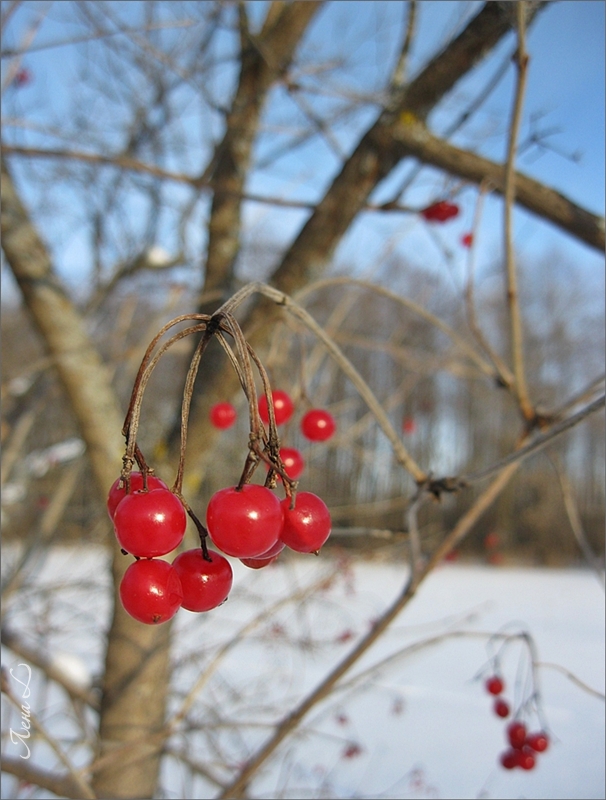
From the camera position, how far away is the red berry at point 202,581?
16.1 inches

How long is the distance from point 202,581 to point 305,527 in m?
0.09

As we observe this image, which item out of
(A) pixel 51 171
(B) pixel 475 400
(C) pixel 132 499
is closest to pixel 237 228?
(A) pixel 51 171

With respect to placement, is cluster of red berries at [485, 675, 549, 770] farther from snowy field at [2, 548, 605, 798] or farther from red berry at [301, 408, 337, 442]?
red berry at [301, 408, 337, 442]

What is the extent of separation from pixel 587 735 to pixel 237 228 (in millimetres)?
1552

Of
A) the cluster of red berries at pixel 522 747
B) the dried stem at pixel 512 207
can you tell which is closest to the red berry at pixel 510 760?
the cluster of red berries at pixel 522 747

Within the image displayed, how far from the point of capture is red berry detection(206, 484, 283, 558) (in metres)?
0.37

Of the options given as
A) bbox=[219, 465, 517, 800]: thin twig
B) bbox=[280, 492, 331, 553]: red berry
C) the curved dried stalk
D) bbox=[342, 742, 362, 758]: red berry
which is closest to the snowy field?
bbox=[342, 742, 362, 758]: red berry

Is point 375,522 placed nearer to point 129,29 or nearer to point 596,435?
point 596,435

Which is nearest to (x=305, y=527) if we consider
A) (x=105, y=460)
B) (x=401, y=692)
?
(x=105, y=460)

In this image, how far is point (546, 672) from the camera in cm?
148

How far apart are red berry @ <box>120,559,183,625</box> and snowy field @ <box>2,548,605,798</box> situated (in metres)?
0.61

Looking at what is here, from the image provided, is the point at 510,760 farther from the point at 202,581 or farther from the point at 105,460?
the point at 105,460

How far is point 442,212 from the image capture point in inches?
50.4

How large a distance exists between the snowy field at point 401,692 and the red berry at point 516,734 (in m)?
0.05
